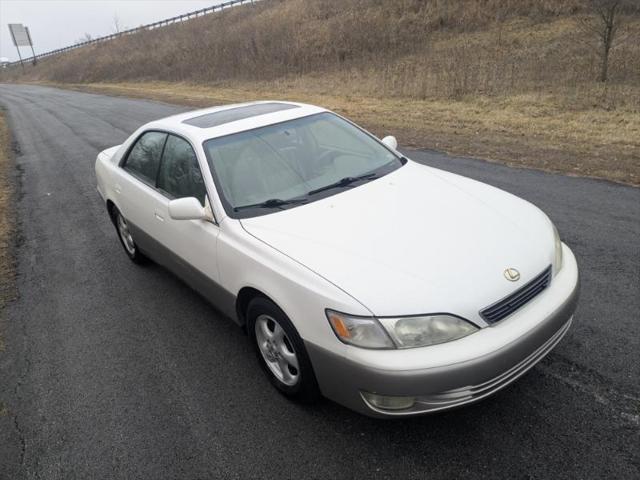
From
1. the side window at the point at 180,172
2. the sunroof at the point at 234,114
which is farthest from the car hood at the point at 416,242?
the sunroof at the point at 234,114

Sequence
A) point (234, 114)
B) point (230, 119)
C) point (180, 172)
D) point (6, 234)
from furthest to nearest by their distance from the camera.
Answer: point (6, 234) → point (234, 114) → point (230, 119) → point (180, 172)

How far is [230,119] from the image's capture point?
3871 millimetres

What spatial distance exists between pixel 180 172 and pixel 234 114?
714 mm

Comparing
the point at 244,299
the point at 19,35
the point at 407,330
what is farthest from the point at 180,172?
the point at 19,35

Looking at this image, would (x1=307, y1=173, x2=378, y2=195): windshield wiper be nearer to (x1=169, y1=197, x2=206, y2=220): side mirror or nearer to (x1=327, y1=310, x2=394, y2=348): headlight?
(x1=169, y1=197, x2=206, y2=220): side mirror

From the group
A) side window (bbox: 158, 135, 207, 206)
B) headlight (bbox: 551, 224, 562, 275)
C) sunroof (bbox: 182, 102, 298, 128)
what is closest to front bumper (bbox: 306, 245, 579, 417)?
headlight (bbox: 551, 224, 562, 275)

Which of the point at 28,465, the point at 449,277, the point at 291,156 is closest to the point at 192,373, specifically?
the point at 28,465

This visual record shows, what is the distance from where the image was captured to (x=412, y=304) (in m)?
2.29

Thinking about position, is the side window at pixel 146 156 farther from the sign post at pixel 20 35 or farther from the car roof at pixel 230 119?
the sign post at pixel 20 35

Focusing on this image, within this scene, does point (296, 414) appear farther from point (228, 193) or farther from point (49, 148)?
point (49, 148)

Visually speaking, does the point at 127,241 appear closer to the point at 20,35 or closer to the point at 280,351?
the point at 280,351

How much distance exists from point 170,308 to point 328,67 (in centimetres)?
2287

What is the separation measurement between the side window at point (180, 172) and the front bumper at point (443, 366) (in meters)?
1.56

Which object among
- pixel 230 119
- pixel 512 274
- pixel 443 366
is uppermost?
pixel 230 119
